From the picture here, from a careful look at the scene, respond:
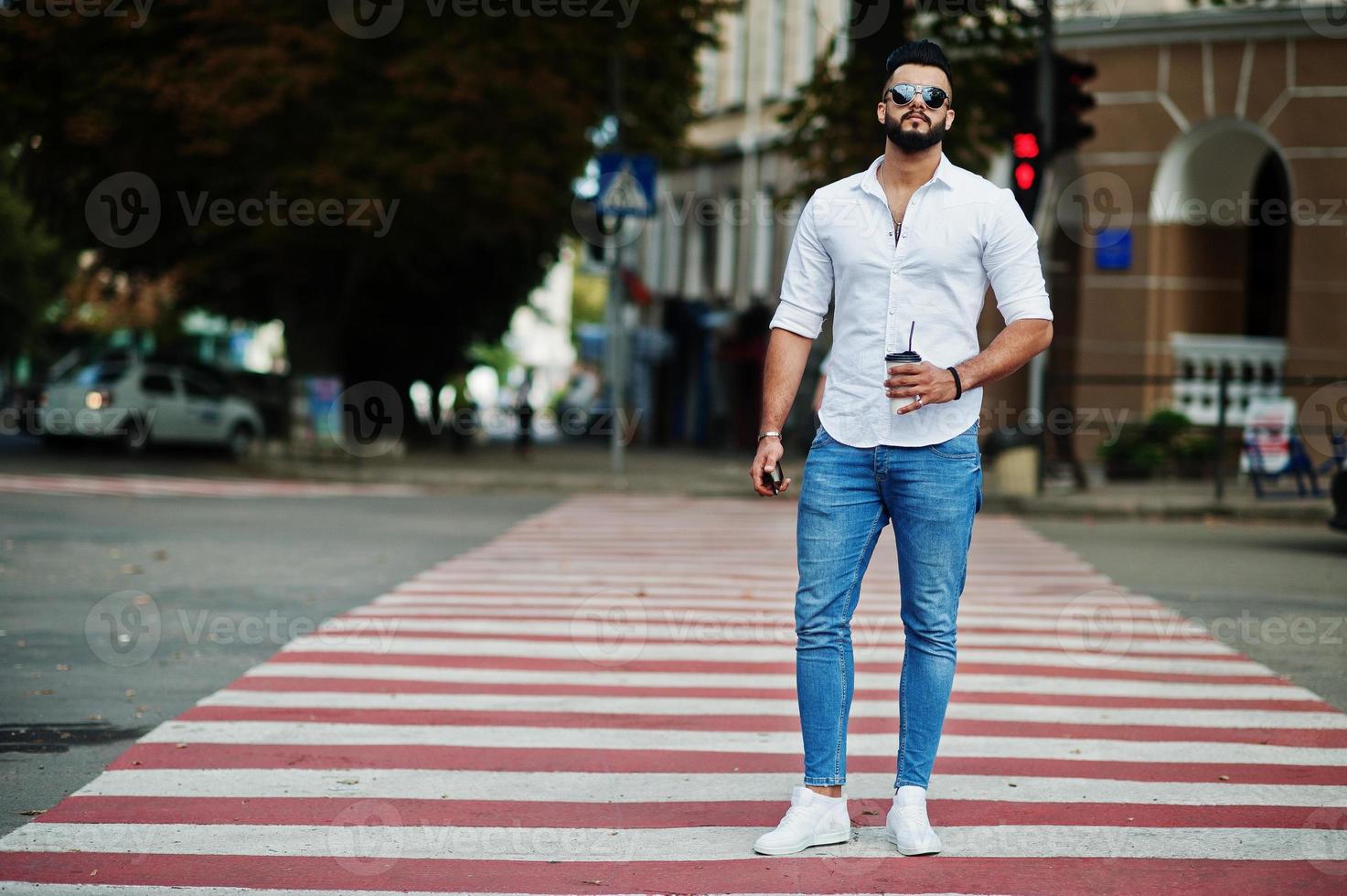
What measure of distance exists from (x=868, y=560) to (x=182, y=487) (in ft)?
57.8

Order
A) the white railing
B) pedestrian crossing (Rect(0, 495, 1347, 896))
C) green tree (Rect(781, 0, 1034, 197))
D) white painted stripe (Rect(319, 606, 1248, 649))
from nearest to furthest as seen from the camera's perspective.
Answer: pedestrian crossing (Rect(0, 495, 1347, 896)) → white painted stripe (Rect(319, 606, 1248, 649)) → green tree (Rect(781, 0, 1034, 197)) → the white railing

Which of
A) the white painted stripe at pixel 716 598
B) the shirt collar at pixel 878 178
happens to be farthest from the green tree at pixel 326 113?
the shirt collar at pixel 878 178

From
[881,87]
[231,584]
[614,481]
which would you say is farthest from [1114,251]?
[231,584]

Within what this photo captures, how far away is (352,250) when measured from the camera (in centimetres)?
2619

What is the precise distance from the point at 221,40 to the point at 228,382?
10.0 meters

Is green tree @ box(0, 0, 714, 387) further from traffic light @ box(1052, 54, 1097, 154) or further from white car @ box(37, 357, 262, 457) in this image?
traffic light @ box(1052, 54, 1097, 154)

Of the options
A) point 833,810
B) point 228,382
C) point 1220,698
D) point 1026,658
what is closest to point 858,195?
point 833,810

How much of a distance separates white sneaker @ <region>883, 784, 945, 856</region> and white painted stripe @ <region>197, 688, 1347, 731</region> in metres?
2.11

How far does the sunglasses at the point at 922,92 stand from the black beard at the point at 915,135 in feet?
0.16

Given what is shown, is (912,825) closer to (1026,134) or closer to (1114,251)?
(1026,134)

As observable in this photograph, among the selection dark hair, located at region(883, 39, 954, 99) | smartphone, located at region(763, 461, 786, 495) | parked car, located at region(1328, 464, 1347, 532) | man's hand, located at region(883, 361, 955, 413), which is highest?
dark hair, located at region(883, 39, 954, 99)

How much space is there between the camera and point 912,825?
4613mm

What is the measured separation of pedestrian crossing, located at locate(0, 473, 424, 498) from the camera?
19672mm

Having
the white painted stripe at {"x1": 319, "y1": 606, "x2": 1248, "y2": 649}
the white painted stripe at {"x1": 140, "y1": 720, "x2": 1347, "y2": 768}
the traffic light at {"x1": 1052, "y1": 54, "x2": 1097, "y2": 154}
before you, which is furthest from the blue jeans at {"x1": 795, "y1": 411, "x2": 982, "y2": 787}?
the traffic light at {"x1": 1052, "y1": 54, "x2": 1097, "y2": 154}
